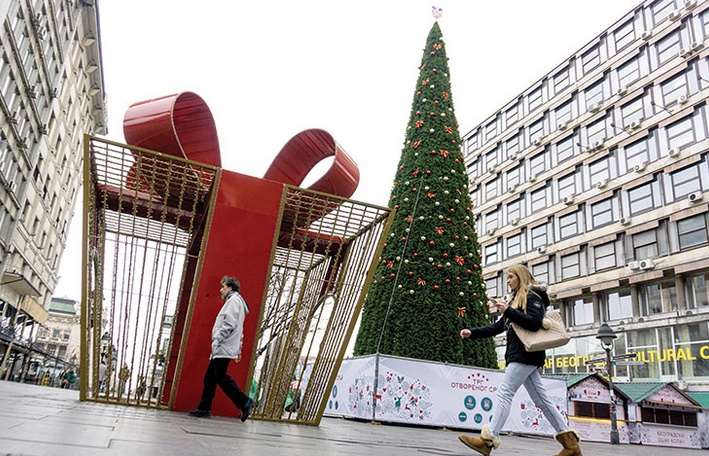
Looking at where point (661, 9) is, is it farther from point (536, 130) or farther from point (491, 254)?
point (491, 254)

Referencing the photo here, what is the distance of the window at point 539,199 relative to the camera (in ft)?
116

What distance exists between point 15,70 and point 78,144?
16459 millimetres

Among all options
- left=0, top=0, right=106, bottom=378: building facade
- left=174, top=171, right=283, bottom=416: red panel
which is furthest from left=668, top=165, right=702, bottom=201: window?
left=0, top=0, right=106, bottom=378: building facade

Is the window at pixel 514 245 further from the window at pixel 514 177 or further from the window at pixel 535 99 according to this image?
the window at pixel 535 99

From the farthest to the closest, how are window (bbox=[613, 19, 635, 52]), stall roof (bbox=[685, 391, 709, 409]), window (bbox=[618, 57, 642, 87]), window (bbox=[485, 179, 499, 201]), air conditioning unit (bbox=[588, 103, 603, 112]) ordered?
window (bbox=[485, 179, 499, 201]), air conditioning unit (bbox=[588, 103, 603, 112]), window (bbox=[613, 19, 635, 52]), window (bbox=[618, 57, 642, 87]), stall roof (bbox=[685, 391, 709, 409])

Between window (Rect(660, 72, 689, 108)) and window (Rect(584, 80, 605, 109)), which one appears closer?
window (Rect(660, 72, 689, 108))

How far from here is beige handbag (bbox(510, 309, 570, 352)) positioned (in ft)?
13.6

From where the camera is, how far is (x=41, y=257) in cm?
3297

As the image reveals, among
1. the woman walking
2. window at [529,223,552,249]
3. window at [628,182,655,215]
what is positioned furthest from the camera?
window at [529,223,552,249]

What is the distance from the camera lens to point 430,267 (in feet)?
40.2

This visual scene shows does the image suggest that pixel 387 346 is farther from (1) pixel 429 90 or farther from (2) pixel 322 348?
(1) pixel 429 90

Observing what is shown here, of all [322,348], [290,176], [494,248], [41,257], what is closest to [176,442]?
[322,348]

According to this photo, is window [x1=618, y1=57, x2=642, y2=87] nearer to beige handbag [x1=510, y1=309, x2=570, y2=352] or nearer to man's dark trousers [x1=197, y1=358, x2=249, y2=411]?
beige handbag [x1=510, y1=309, x2=570, y2=352]

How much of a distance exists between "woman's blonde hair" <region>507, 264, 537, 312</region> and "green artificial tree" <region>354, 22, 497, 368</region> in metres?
7.18
